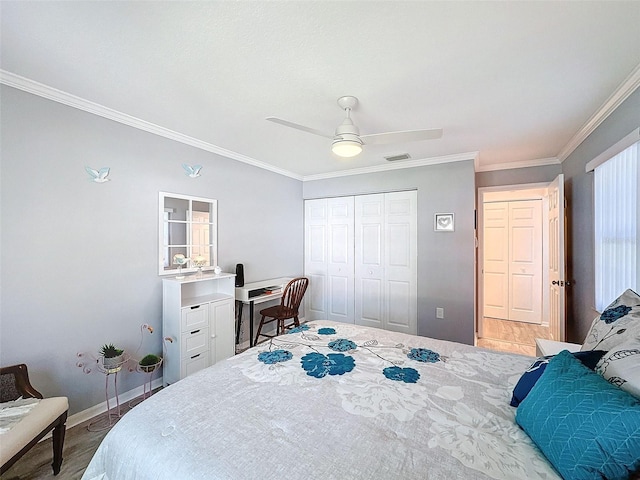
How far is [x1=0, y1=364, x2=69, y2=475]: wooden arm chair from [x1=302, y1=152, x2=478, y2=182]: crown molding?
3790 millimetres

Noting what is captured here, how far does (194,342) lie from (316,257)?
7.85ft

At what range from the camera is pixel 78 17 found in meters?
1.35

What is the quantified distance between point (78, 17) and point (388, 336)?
2.64 metres

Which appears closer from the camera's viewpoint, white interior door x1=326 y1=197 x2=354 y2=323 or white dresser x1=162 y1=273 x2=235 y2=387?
white dresser x1=162 y1=273 x2=235 y2=387

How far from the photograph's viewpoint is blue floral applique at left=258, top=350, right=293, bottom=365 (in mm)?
1733

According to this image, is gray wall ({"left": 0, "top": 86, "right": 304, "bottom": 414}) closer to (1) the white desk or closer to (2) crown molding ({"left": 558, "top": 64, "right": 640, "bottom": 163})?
(1) the white desk

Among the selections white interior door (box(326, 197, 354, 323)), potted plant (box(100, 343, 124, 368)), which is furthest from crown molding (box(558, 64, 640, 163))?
potted plant (box(100, 343, 124, 368))

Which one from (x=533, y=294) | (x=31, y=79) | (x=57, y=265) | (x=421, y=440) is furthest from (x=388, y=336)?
(x=533, y=294)

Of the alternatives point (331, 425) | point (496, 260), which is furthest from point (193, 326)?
point (496, 260)

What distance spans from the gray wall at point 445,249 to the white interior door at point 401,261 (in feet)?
0.31

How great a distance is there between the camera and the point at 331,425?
1139mm

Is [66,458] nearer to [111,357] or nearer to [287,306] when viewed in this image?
[111,357]

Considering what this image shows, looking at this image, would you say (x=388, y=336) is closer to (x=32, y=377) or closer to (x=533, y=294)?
(x=32, y=377)

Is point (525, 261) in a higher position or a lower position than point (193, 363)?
higher
